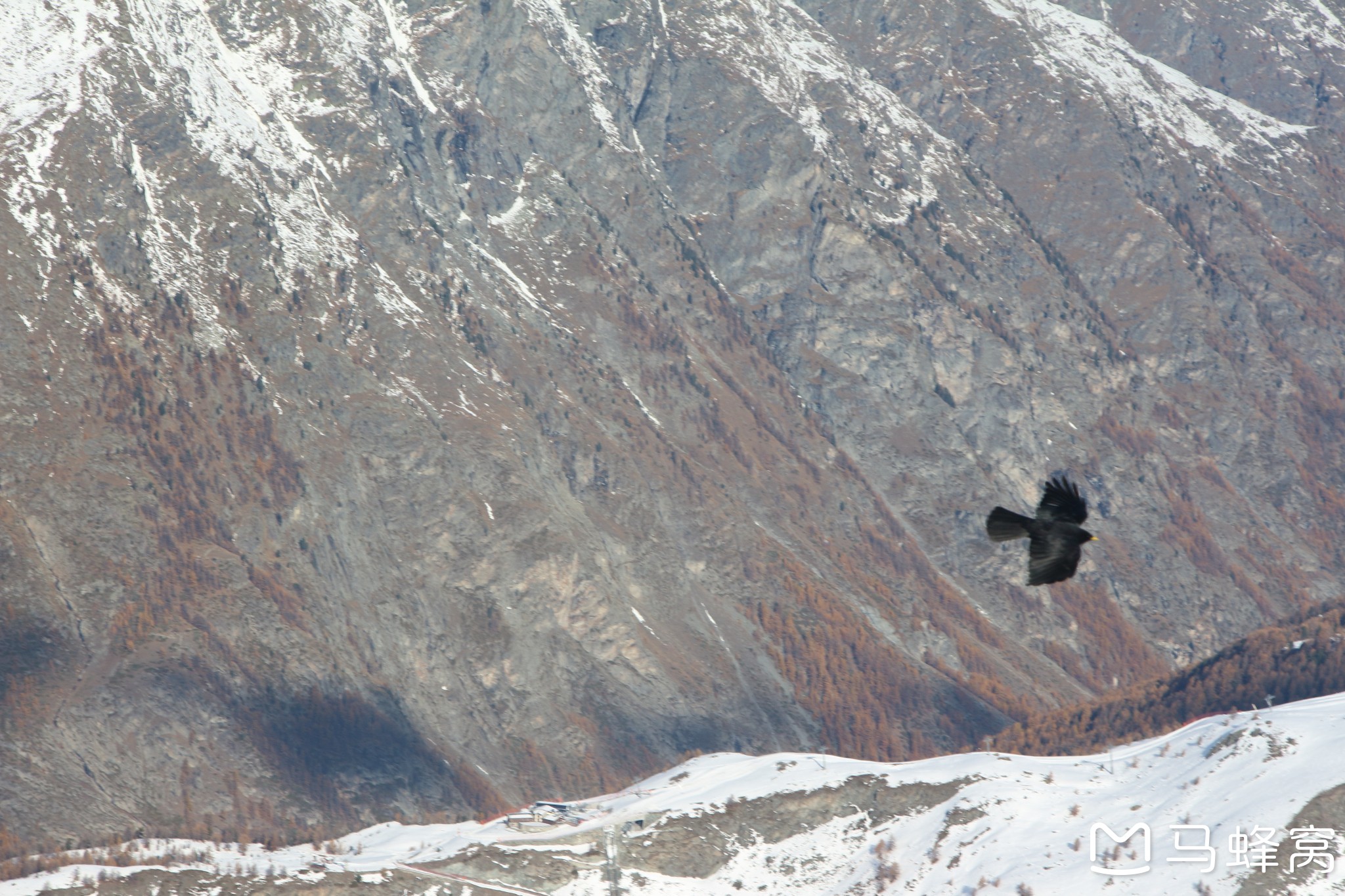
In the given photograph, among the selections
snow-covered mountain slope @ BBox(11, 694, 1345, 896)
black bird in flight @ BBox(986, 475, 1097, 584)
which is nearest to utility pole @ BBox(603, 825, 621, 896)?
snow-covered mountain slope @ BBox(11, 694, 1345, 896)

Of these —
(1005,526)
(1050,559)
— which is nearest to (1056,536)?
(1050,559)

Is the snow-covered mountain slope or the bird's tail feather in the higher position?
the bird's tail feather

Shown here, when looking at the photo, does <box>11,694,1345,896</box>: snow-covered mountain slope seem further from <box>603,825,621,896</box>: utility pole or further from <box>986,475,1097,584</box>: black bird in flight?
<box>986,475,1097,584</box>: black bird in flight

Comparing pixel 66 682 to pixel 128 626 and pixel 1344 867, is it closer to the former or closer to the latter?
pixel 128 626

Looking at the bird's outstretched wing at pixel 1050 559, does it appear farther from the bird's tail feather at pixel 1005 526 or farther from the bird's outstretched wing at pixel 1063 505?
the bird's tail feather at pixel 1005 526

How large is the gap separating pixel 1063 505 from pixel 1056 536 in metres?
0.67

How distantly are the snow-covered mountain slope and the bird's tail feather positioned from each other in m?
85.9

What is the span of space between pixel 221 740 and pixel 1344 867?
123778 mm

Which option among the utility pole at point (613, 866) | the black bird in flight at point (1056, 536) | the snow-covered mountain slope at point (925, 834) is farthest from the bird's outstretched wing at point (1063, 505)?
the utility pole at point (613, 866)

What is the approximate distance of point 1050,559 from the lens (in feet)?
103

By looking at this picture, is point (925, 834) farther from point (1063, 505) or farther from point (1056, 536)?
point (1056, 536)

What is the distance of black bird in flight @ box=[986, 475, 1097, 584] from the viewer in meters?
31.1

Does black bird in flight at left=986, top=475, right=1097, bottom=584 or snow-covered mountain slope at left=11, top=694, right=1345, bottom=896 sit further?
snow-covered mountain slope at left=11, top=694, right=1345, bottom=896

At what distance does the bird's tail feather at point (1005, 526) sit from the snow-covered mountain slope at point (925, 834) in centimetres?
8585
